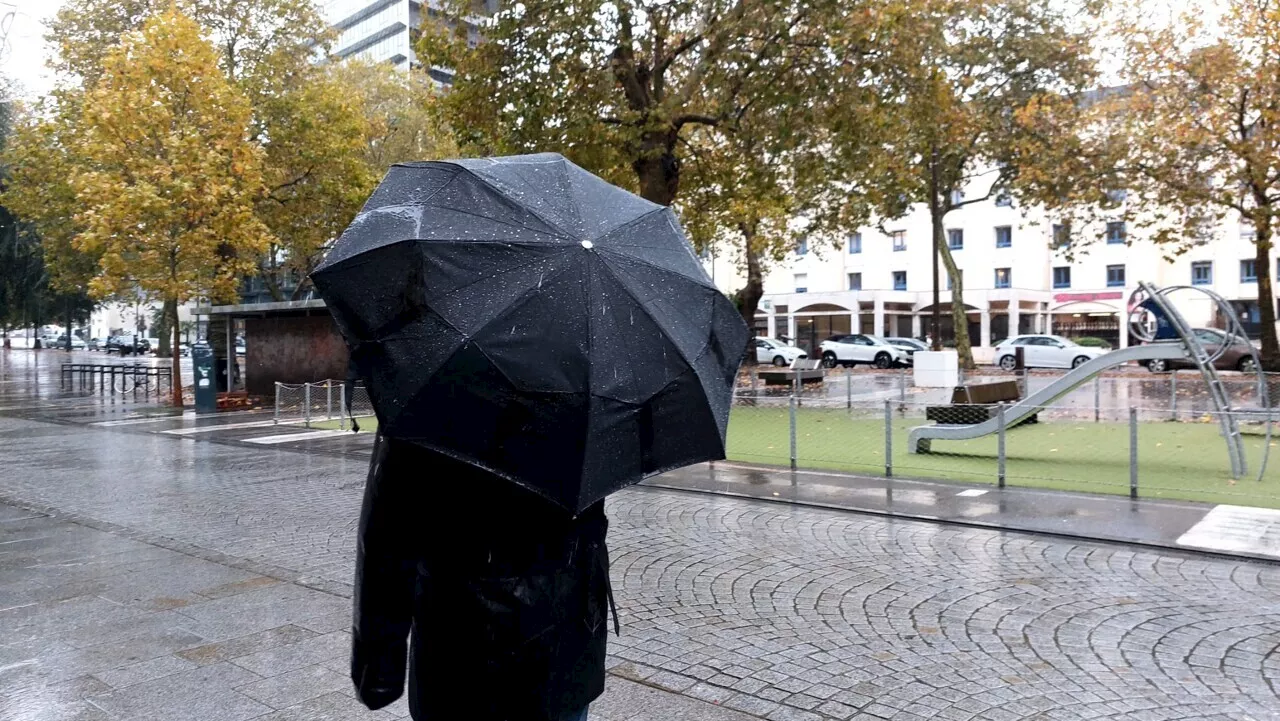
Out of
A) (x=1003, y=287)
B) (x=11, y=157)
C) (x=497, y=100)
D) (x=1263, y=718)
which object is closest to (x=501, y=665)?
(x=1263, y=718)

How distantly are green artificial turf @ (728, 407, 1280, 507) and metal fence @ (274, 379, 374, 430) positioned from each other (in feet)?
23.7

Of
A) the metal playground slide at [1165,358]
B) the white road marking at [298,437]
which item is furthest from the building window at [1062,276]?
the white road marking at [298,437]

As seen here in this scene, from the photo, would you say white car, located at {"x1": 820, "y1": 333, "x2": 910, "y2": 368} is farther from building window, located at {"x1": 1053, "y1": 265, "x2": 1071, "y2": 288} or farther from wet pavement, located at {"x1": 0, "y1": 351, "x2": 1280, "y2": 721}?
wet pavement, located at {"x1": 0, "y1": 351, "x2": 1280, "y2": 721}

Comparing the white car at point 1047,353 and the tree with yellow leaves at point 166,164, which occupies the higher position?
the tree with yellow leaves at point 166,164

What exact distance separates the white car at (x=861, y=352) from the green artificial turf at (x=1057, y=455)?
981 inches

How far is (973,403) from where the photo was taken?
1433cm

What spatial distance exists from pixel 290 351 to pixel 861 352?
26.2m

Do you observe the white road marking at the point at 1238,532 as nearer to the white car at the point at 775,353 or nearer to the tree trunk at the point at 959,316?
the tree trunk at the point at 959,316

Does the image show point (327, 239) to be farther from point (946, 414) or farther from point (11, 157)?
→ point (946, 414)

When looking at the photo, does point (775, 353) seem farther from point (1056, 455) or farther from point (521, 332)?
point (521, 332)

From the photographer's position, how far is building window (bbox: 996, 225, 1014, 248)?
61562mm

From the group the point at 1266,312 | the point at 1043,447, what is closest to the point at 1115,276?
the point at 1266,312

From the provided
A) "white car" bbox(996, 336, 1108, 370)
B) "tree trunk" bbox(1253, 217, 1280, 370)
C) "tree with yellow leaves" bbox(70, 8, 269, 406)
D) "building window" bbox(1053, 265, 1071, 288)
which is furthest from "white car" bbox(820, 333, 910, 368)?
"tree with yellow leaves" bbox(70, 8, 269, 406)

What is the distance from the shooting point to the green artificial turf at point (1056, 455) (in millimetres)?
10258
